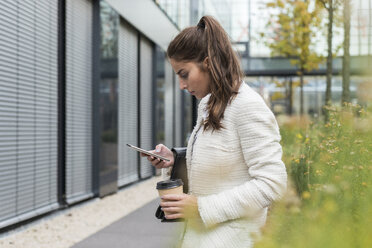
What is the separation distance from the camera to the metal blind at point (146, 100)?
12844mm

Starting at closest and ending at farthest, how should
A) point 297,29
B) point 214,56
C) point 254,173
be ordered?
point 254,173, point 214,56, point 297,29

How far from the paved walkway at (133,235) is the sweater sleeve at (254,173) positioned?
3.12 metres

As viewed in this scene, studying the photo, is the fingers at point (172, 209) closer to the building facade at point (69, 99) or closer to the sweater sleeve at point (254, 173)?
the sweater sleeve at point (254, 173)

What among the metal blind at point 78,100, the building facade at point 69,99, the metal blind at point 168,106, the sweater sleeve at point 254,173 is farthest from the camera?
the metal blind at point 168,106

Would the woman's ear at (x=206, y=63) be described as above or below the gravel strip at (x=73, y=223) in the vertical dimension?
above

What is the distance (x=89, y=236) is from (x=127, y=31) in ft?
22.1

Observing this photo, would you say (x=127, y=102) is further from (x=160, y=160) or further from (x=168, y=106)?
(x=160, y=160)

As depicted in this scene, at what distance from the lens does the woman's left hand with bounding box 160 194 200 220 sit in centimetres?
160

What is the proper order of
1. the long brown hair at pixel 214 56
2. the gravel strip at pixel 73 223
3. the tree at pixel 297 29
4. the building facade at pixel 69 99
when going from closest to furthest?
the long brown hair at pixel 214 56 → the gravel strip at pixel 73 223 → the building facade at pixel 69 99 → the tree at pixel 297 29

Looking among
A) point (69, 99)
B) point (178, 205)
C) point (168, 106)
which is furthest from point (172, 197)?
point (168, 106)

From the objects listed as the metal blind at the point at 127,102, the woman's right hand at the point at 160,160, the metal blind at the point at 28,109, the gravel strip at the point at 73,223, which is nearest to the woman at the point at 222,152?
the woman's right hand at the point at 160,160

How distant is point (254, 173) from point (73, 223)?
5.55 meters

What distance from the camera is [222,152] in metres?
1.65

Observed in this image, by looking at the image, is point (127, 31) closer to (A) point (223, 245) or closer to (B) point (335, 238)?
(A) point (223, 245)
